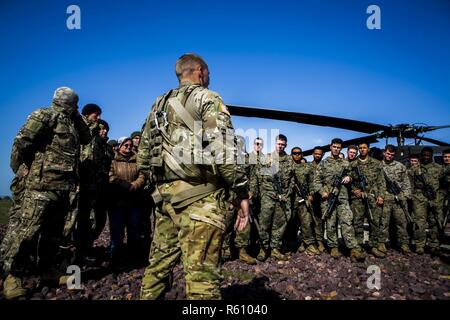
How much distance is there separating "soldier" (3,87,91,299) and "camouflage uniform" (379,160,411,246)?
6.68 metres

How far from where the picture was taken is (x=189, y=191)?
2.05 m

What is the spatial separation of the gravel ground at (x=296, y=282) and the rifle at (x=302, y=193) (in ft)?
4.41

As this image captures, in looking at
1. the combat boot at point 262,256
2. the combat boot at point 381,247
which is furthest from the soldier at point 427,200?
the combat boot at point 262,256

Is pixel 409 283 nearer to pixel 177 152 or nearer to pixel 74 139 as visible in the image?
pixel 177 152

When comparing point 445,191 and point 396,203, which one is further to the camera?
point 445,191

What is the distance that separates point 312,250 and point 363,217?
4.96ft

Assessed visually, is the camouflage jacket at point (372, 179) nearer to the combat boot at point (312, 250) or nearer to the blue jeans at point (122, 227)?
the combat boot at point (312, 250)

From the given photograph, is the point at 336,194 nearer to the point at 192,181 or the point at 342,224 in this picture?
the point at 342,224

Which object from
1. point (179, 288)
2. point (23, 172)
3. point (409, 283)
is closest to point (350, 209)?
point (409, 283)

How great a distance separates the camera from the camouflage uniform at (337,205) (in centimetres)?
585

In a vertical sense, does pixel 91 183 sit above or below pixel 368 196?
above

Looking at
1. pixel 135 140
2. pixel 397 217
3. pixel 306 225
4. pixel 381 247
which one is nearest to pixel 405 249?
pixel 381 247

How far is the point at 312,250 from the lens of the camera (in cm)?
614

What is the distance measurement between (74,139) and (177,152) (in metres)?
2.40
